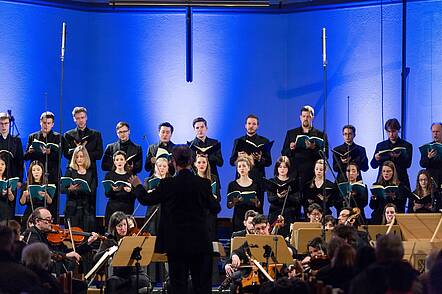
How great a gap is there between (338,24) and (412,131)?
1.76 metres

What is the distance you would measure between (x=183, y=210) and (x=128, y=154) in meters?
4.23

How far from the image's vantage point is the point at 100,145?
41.3 feet

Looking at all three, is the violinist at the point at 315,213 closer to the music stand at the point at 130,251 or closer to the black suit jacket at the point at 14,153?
the music stand at the point at 130,251

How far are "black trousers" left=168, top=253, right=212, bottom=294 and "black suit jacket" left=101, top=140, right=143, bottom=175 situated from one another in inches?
162

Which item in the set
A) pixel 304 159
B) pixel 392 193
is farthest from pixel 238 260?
pixel 304 159

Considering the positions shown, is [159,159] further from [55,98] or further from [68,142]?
[55,98]

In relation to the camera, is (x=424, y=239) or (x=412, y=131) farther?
(x=412, y=131)

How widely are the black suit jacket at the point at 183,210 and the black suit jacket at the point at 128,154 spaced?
4040mm

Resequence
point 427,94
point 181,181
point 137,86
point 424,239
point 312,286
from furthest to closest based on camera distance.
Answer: point 137,86, point 427,94, point 424,239, point 181,181, point 312,286

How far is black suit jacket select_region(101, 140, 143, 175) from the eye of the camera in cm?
1236

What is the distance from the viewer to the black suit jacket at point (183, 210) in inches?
322

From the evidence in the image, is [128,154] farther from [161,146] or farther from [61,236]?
[61,236]

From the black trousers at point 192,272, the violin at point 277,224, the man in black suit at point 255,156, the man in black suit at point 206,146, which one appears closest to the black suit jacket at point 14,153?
the man in black suit at point 206,146

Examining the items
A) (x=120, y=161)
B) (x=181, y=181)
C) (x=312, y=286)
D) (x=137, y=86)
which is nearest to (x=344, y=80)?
(x=137, y=86)
